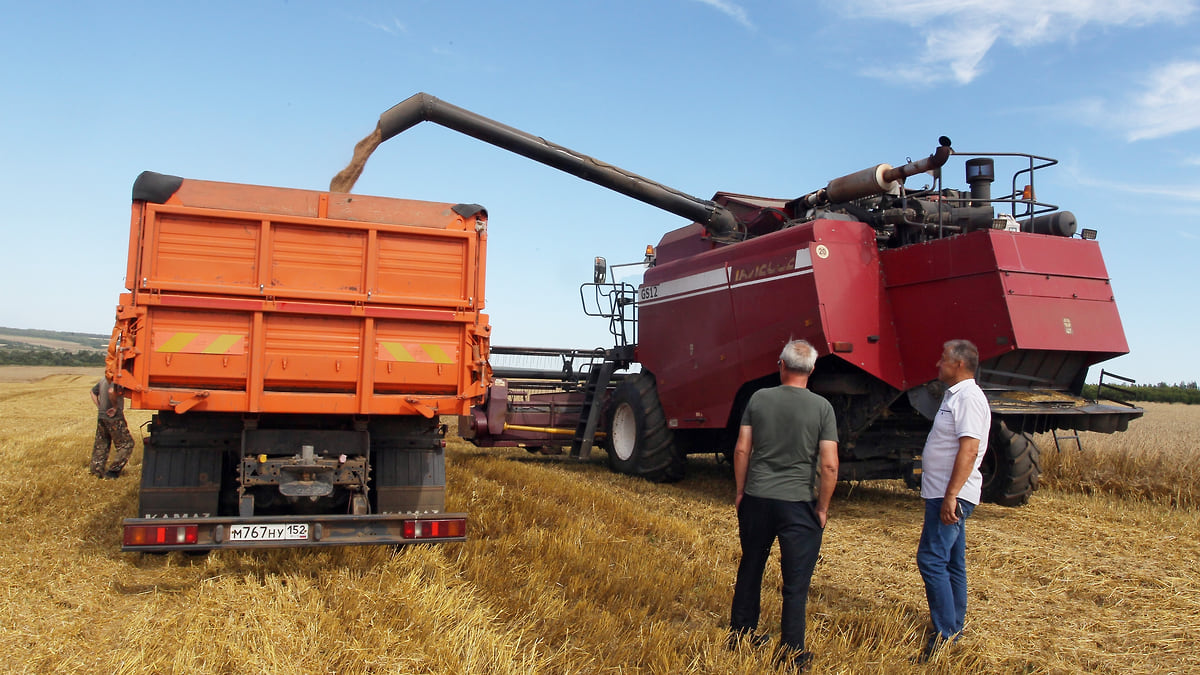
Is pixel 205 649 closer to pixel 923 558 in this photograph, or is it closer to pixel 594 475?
pixel 923 558

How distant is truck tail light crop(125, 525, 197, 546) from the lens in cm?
466

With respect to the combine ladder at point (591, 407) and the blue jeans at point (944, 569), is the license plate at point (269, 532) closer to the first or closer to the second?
the blue jeans at point (944, 569)

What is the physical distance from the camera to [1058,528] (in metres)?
7.26

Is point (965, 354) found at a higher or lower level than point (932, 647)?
higher

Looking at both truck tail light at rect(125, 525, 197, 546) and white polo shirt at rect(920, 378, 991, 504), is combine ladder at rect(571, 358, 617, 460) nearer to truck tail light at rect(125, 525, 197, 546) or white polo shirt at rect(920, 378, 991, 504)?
truck tail light at rect(125, 525, 197, 546)

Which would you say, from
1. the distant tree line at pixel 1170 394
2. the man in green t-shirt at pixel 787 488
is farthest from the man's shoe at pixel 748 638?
the distant tree line at pixel 1170 394

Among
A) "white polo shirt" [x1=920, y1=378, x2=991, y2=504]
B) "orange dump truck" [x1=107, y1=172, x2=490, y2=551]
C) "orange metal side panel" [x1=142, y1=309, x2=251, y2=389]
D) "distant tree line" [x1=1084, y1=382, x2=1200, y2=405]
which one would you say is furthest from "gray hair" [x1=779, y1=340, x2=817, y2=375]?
"distant tree line" [x1=1084, y1=382, x2=1200, y2=405]

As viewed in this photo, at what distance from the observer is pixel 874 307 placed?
305 inches

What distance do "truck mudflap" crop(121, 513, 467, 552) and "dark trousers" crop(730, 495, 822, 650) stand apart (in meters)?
1.70

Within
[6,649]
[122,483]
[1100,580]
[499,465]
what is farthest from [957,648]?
[122,483]

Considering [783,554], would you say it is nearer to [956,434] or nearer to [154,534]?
[956,434]

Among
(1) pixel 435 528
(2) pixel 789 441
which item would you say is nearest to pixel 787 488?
(2) pixel 789 441

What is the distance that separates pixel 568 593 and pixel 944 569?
1.90 meters

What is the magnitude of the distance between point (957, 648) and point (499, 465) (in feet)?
19.5
